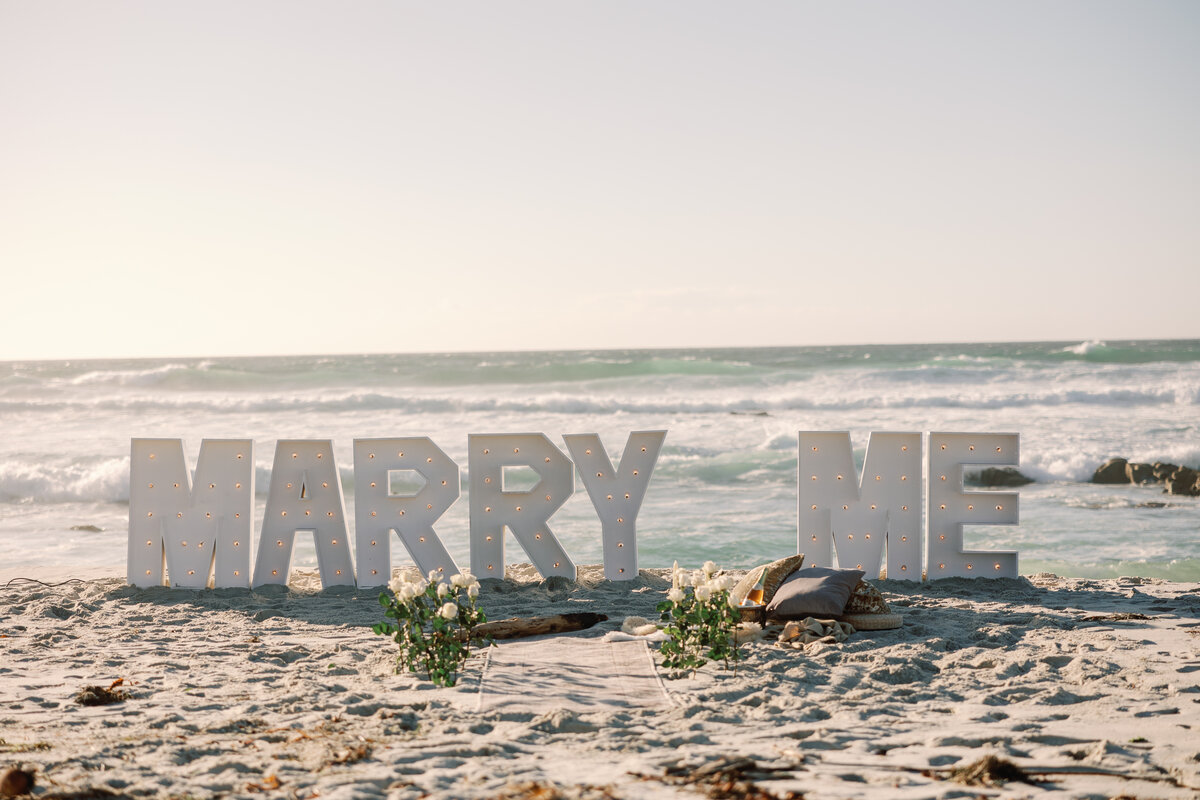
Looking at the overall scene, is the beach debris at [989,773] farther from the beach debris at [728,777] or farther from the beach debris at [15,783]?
the beach debris at [15,783]

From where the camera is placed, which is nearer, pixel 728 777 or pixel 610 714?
pixel 728 777

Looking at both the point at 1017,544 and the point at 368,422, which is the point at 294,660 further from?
the point at 368,422

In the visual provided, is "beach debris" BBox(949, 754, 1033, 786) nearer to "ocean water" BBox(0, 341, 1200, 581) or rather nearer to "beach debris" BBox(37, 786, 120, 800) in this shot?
"beach debris" BBox(37, 786, 120, 800)

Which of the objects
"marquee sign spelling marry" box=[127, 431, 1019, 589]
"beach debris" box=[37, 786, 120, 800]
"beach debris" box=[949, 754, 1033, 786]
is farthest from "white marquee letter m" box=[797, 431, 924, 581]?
"beach debris" box=[37, 786, 120, 800]

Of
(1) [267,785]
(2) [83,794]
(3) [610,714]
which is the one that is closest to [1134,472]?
(3) [610,714]

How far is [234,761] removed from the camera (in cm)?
362

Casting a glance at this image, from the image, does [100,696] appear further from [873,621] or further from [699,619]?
[873,621]

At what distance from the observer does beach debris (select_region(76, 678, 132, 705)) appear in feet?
14.7

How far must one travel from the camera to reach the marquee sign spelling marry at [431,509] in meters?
7.36

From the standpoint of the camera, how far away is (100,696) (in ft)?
14.8

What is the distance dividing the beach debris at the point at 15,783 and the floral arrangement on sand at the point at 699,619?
A: 3.00m

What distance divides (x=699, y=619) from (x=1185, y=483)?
10843 millimetres

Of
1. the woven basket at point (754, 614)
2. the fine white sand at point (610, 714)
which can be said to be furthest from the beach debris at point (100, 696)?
the woven basket at point (754, 614)

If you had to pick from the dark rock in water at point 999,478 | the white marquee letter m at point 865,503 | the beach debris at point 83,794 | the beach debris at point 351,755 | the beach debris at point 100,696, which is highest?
the white marquee letter m at point 865,503
